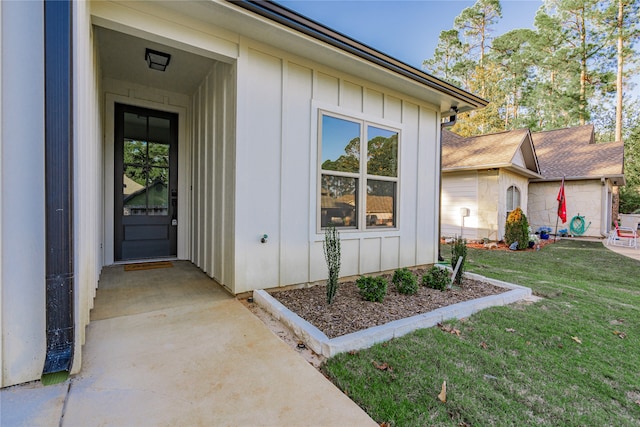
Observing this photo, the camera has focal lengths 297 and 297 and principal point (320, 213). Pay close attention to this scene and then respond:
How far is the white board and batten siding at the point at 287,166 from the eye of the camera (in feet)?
10.8

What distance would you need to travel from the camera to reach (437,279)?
3955 mm

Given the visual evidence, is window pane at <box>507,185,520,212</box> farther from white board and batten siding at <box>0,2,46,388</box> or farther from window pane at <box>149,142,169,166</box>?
white board and batten siding at <box>0,2,46,388</box>

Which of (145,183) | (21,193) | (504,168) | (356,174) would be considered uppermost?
(504,168)

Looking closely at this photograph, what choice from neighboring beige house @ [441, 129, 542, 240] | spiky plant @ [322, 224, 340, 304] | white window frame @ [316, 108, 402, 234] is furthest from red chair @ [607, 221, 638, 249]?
spiky plant @ [322, 224, 340, 304]

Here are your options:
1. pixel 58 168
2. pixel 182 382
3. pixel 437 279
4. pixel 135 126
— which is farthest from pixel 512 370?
pixel 135 126

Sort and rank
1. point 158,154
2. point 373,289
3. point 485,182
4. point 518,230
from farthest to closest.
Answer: point 485,182 → point 518,230 → point 158,154 → point 373,289

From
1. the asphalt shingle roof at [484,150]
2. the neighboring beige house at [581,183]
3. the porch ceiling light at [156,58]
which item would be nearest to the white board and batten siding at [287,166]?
the porch ceiling light at [156,58]

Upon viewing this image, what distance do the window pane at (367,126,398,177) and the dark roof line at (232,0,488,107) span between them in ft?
2.75

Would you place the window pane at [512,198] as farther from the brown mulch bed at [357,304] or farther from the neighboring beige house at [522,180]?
the brown mulch bed at [357,304]

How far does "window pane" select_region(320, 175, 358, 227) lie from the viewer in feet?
12.9

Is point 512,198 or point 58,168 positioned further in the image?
point 512,198

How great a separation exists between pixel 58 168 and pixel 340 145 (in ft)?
9.98

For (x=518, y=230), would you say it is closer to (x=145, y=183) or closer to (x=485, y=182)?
(x=485, y=182)

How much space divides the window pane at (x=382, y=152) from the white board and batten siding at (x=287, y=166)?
0.20 metres
